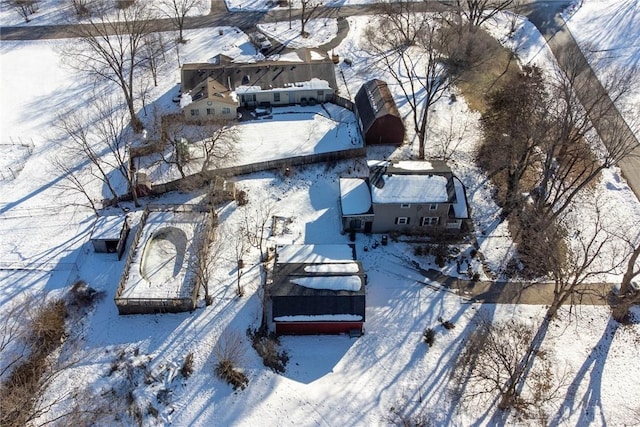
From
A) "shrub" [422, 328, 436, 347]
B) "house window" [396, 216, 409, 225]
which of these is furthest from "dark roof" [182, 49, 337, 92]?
"shrub" [422, 328, 436, 347]

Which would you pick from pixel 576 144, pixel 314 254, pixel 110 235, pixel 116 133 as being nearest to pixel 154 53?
pixel 116 133

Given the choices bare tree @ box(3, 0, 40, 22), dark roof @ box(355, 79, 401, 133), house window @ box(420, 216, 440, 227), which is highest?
bare tree @ box(3, 0, 40, 22)

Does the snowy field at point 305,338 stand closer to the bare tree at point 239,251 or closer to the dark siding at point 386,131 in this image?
the bare tree at point 239,251

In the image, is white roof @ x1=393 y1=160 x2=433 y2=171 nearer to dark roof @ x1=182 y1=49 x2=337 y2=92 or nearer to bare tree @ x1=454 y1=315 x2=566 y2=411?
bare tree @ x1=454 y1=315 x2=566 y2=411

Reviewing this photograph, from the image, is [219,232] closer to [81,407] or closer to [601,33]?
[81,407]

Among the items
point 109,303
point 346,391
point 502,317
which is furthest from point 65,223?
point 502,317

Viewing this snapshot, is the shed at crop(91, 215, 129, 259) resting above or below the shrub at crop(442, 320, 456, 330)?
above
